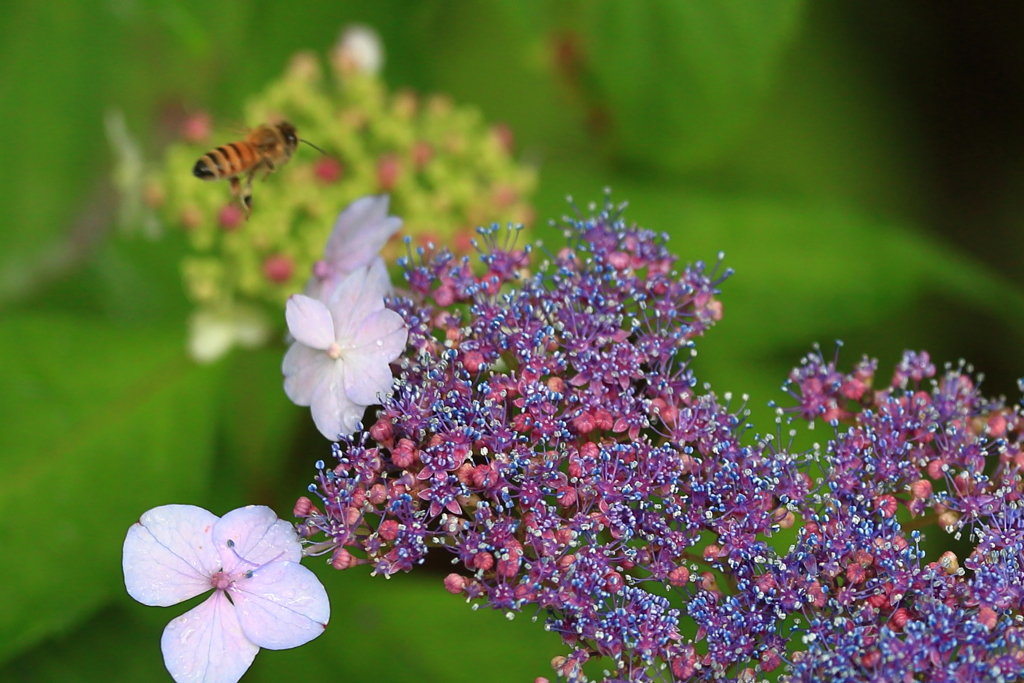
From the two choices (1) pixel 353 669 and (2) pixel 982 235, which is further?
(2) pixel 982 235

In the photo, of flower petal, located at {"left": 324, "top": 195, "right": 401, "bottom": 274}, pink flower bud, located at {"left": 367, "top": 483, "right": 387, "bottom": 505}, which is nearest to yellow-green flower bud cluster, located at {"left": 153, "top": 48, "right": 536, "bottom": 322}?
flower petal, located at {"left": 324, "top": 195, "right": 401, "bottom": 274}

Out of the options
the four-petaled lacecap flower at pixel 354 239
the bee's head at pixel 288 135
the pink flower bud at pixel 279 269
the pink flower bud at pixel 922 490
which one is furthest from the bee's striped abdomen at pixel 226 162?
the pink flower bud at pixel 922 490

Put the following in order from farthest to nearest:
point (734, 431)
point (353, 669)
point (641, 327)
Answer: point (353, 669)
point (641, 327)
point (734, 431)

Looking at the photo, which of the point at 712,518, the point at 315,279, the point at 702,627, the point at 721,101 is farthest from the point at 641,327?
the point at 721,101

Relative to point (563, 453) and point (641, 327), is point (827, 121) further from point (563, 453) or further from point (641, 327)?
point (563, 453)

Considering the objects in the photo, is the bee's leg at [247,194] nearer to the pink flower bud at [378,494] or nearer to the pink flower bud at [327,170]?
the pink flower bud at [327,170]

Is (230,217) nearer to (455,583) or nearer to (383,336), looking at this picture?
(383,336)

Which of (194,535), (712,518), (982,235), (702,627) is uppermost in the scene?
(982,235)

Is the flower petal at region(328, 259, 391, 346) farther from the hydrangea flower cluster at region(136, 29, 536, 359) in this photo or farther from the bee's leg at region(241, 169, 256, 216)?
the hydrangea flower cluster at region(136, 29, 536, 359)
